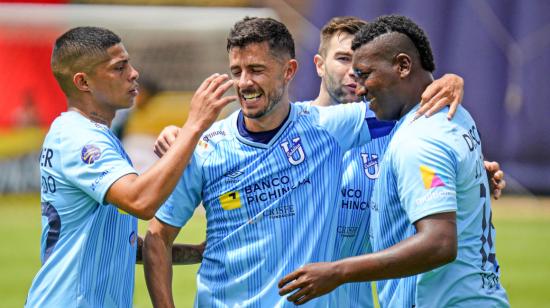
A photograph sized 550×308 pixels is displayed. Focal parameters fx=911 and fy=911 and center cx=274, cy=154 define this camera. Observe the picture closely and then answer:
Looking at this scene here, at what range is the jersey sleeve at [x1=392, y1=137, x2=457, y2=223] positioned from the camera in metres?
4.00

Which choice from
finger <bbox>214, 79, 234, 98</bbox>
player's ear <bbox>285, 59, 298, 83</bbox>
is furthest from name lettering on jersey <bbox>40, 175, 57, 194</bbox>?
player's ear <bbox>285, 59, 298, 83</bbox>

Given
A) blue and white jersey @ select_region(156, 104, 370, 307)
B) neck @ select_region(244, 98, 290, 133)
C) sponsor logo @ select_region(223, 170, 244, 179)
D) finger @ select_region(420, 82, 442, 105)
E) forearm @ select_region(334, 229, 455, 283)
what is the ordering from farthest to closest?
neck @ select_region(244, 98, 290, 133) → sponsor logo @ select_region(223, 170, 244, 179) → blue and white jersey @ select_region(156, 104, 370, 307) → finger @ select_region(420, 82, 442, 105) → forearm @ select_region(334, 229, 455, 283)

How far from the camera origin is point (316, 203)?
15.8 ft

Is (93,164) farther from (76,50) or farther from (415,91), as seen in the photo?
(415,91)

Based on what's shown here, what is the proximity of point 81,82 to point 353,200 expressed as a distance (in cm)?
166

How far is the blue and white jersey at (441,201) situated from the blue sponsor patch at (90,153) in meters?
1.44

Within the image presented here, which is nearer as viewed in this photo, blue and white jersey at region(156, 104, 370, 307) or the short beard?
blue and white jersey at region(156, 104, 370, 307)

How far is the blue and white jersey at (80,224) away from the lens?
462cm

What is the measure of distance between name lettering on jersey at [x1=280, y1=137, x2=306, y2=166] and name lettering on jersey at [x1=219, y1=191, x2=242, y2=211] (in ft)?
1.12

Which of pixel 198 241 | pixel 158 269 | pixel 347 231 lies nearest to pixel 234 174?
pixel 158 269

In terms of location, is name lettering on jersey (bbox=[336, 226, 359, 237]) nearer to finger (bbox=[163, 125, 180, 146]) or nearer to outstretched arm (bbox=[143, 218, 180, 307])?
outstretched arm (bbox=[143, 218, 180, 307])

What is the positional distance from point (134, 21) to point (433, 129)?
46.7 feet

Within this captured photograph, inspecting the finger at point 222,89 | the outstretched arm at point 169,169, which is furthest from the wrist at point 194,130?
the finger at point 222,89

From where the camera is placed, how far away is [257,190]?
4820mm
